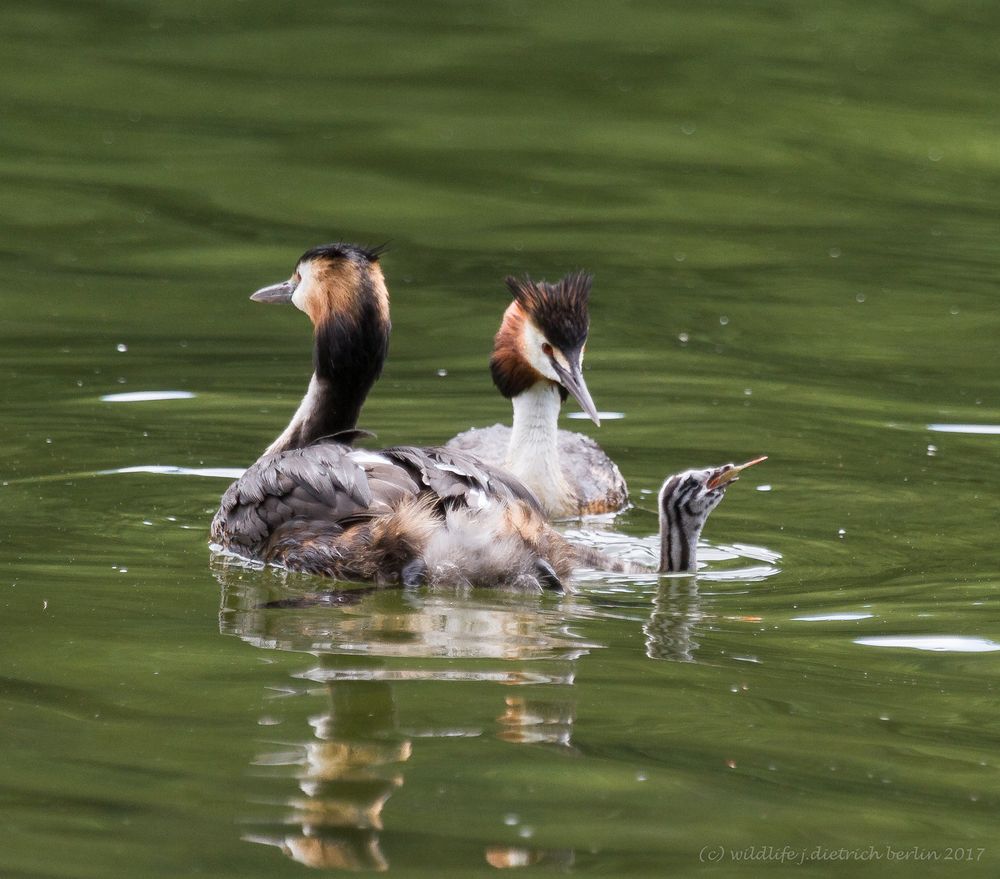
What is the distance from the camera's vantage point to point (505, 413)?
32.3ft

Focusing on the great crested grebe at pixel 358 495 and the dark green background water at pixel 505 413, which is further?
the great crested grebe at pixel 358 495

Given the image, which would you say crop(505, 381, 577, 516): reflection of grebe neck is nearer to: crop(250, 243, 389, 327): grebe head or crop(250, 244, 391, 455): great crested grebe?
crop(250, 244, 391, 455): great crested grebe

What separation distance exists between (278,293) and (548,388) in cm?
122

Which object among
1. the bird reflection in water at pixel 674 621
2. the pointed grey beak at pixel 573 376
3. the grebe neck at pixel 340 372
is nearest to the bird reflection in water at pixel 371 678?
the bird reflection in water at pixel 674 621

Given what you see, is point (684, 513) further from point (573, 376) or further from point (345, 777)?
point (345, 777)

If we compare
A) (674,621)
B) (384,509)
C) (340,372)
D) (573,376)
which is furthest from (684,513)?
(340,372)

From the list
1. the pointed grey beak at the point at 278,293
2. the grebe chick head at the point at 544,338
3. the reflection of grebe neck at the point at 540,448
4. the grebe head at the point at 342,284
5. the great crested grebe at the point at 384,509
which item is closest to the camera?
the great crested grebe at the point at 384,509

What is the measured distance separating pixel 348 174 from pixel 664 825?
975 cm

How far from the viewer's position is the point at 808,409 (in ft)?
31.2

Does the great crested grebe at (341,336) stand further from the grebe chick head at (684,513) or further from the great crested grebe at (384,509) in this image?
the grebe chick head at (684,513)

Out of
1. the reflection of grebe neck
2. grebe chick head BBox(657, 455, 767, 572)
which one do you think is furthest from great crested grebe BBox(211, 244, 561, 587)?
the reflection of grebe neck

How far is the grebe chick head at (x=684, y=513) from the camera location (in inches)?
279

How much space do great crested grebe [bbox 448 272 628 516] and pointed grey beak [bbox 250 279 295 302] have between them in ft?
3.19

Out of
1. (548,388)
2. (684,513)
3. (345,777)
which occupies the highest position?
(548,388)
